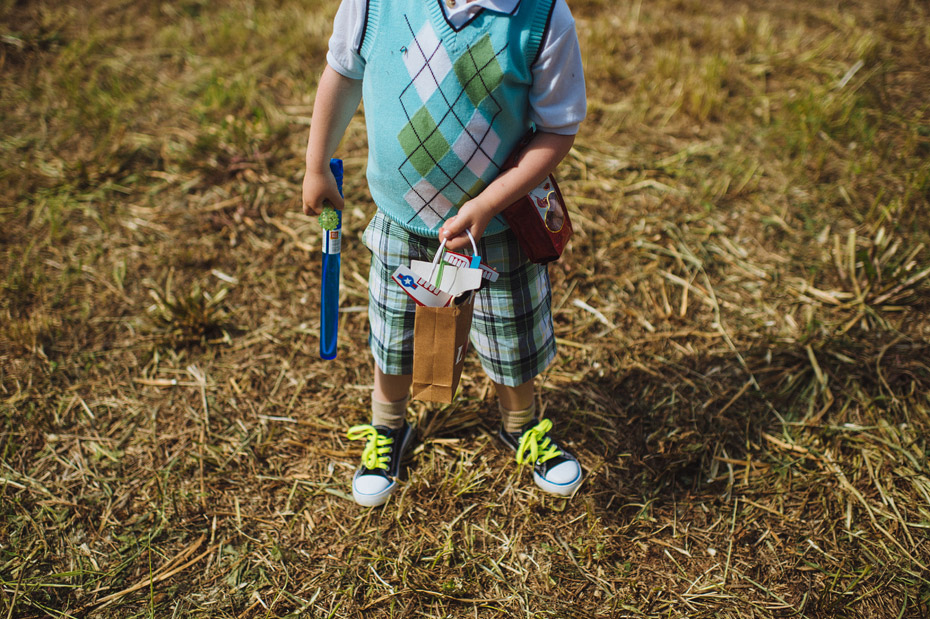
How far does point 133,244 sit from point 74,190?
58 centimetres

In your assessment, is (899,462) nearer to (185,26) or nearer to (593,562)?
(593,562)

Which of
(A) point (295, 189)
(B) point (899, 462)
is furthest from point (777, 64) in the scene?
(A) point (295, 189)

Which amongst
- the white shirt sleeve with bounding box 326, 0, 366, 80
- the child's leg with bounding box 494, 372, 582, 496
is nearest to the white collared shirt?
the white shirt sleeve with bounding box 326, 0, 366, 80

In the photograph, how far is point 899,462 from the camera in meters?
2.23

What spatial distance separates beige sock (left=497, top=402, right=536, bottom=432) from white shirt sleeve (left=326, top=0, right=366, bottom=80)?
1.20m

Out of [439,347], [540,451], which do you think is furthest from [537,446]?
[439,347]

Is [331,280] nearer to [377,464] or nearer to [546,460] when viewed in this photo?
A: [377,464]

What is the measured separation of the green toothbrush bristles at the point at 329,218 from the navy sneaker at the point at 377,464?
2.63 feet

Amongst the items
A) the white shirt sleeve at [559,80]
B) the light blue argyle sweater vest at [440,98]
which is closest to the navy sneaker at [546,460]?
the light blue argyle sweater vest at [440,98]

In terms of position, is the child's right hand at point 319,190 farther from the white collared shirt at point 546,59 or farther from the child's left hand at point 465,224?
the child's left hand at point 465,224

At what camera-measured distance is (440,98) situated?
1.39 m

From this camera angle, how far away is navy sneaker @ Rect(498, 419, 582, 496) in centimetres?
215

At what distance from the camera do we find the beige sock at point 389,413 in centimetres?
214

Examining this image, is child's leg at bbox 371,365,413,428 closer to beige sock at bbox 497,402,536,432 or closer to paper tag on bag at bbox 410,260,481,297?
beige sock at bbox 497,402,536,432
